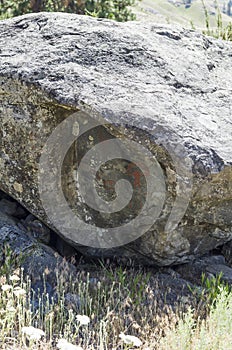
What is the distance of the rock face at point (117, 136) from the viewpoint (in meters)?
4.53

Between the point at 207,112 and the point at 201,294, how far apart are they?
1872mm

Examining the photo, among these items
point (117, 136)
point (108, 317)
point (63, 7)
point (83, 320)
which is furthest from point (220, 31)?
point (83, 320)

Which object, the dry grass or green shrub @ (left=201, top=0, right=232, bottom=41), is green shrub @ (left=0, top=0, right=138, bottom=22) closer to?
green shrub @ (left=201, top=0, right=232, bottom=41)

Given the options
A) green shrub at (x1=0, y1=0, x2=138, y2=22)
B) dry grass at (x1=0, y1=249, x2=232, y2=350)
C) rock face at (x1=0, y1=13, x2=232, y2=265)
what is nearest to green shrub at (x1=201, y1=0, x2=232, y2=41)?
rock face at (x1=0, y1=13, x2=232, y2=265)

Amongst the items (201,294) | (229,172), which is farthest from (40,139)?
(201,294)

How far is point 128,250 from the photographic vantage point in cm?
555

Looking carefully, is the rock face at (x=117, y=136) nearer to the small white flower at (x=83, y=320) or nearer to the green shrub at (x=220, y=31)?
the small white flower at (x=83, y=320)

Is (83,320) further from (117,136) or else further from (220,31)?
(220,31)

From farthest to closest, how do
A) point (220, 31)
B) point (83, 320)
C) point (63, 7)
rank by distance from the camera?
point (63, 7) < point (220, 31) < point (83, 320)

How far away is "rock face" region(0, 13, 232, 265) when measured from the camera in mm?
4531

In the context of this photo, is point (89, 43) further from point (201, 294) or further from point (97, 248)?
point (201, 294)

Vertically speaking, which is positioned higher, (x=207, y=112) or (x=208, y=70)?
(x=208, y=70)

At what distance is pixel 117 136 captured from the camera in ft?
15.4

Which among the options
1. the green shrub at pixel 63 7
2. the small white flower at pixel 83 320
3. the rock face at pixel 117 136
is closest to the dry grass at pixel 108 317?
the small white flower at pixel 83 320
